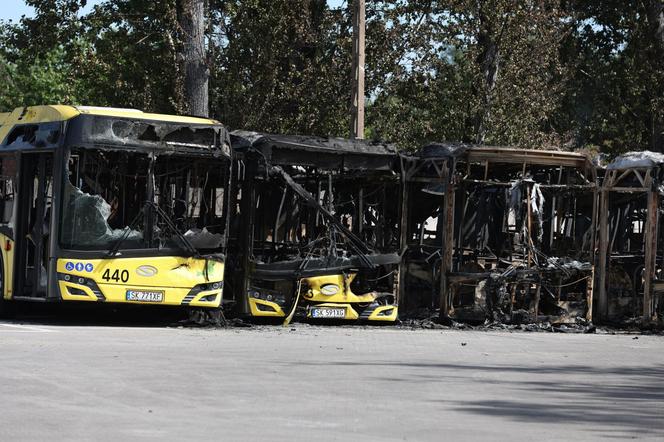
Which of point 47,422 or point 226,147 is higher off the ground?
point 226,147

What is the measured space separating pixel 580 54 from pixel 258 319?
3072 cm

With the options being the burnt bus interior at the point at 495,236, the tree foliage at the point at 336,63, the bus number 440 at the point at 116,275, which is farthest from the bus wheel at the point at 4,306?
the tree foliage at the point at 336,63

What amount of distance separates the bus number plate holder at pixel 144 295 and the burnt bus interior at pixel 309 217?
1.71 m

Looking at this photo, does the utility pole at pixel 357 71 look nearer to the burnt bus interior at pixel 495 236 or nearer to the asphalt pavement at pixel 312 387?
the burnt bus interior at pixel 495 236

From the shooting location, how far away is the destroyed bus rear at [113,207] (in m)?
18.7

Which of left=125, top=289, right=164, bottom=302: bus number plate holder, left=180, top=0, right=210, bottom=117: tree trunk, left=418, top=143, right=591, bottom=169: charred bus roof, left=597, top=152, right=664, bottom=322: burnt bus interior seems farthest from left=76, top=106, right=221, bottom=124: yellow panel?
left=180, top=0, right=210, bottom=117: tree trunk

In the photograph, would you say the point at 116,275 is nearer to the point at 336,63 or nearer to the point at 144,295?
the point at 144,295

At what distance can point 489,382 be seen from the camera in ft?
43.6

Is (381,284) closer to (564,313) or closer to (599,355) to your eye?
(564,313)

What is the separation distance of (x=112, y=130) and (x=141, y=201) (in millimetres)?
1104

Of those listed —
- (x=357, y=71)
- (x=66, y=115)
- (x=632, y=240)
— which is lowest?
(x=632, y=240)

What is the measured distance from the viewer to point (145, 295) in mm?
19000

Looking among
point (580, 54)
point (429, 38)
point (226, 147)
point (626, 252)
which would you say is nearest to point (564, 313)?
point (626, 252)

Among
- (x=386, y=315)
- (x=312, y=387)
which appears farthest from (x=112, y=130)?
(x=312, y=387)
